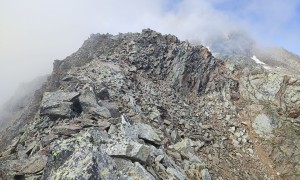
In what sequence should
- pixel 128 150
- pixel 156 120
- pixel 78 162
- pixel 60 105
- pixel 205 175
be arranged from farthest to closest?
pixel 156 120 → pixel 60 105 → pixel 205 175 → pixel 128 150 → pixel 78 162

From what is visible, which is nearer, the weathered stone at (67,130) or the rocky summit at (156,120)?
the rocky summit at (156,120)

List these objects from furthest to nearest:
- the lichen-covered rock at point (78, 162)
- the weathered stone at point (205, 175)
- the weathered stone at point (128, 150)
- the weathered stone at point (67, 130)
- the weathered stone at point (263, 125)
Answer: the weathered stone at point (263, 125) < the weathered stone at point (205, 175) < the weathered stone at point (67, 130) < the weathered stone at point (128, 150) < the lichen-covered rock at point (78, 162)

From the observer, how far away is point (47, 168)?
13.8 m

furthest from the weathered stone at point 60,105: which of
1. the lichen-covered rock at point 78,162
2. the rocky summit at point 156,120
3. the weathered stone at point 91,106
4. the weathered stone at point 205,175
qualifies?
the weathered stone at point 205,175

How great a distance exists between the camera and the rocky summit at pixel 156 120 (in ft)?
53.0

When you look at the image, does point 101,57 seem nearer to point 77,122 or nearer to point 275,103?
point 77,122

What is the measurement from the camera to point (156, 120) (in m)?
26.6

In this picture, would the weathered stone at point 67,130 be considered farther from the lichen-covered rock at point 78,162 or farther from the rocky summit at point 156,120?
the lichen-covered rock at point 78,162

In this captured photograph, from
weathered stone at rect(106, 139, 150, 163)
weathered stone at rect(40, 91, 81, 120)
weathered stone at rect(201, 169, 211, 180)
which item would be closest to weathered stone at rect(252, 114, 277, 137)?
weathered stone at rect(201, 169, 211, 180)

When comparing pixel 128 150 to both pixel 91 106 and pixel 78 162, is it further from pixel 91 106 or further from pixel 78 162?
pixel 91 106

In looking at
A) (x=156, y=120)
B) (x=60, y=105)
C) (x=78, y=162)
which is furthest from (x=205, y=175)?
(x=78, y=162)

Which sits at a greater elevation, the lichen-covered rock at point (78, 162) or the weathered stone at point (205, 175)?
the lichen-covered rock at point (78, 162)

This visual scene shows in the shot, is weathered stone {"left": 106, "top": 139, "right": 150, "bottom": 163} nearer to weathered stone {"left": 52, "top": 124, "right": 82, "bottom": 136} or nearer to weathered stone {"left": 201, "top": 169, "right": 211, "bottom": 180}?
weathered stone {"left": 52, "top": 124, "right": 82, "bottom": 136}

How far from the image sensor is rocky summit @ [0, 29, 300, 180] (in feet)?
53.0
